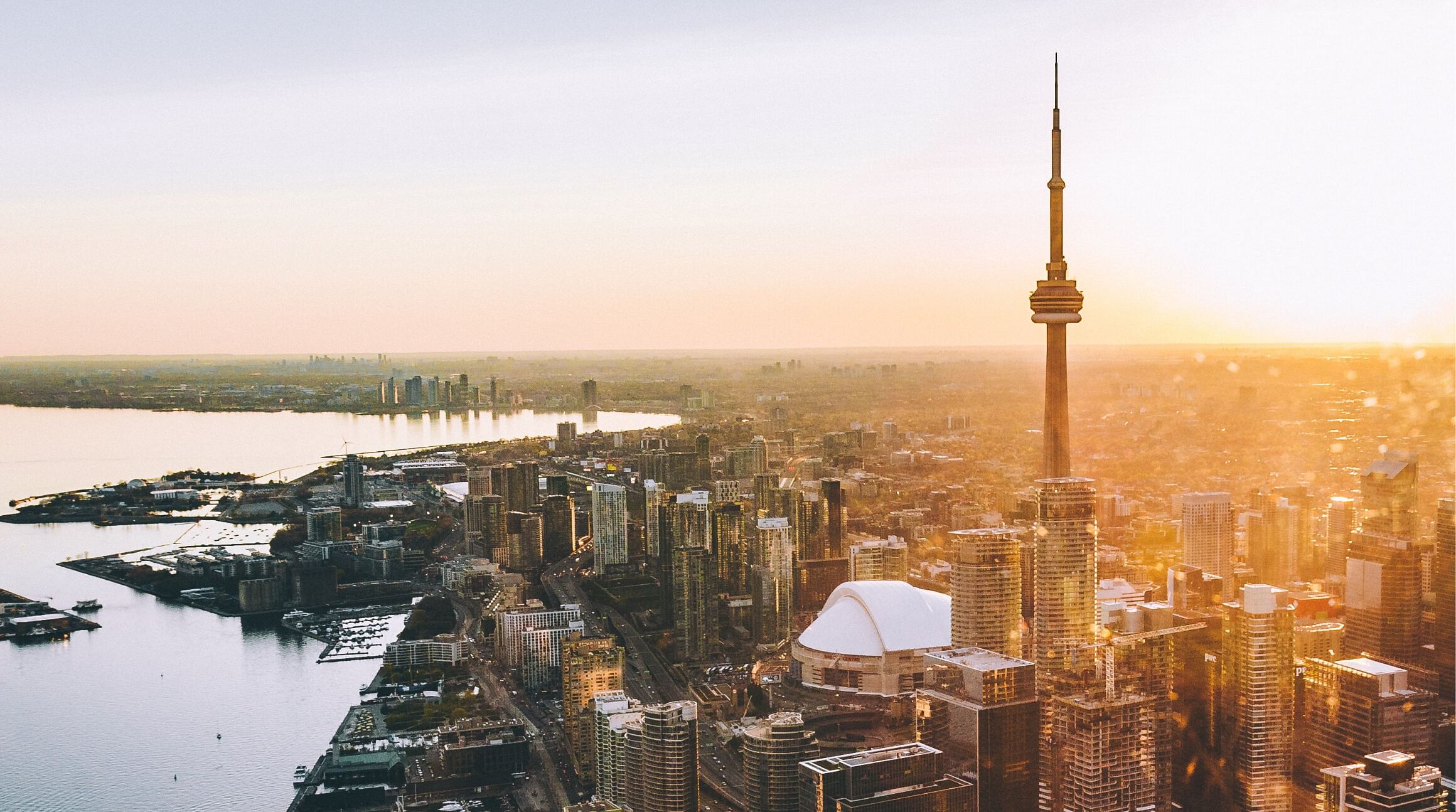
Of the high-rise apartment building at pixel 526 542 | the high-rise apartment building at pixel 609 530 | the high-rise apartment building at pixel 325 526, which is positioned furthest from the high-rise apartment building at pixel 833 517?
the high-rise apartment building at pixel 325 526

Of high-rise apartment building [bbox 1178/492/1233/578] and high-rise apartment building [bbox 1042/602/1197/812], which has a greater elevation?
high-rise apartment building [bbox 1178/492/1233/578]

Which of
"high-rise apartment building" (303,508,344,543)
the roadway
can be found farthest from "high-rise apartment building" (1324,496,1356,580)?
"high-rise apartment building" (303,508,344,543)

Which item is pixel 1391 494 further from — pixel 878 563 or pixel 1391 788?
pixel 878 563

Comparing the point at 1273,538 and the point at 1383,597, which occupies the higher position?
the point at 1273,538

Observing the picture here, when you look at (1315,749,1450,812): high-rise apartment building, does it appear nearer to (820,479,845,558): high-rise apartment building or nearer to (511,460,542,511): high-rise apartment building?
(820,479,845,558): high-rise apartment building

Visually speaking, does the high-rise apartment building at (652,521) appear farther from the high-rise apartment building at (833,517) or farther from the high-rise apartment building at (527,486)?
the high-rise apartment building at (527,486)

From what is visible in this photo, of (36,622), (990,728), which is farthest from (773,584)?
(36,622)
